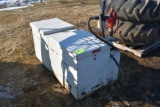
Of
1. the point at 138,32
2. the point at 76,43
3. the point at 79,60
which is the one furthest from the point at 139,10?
the point at 79,60

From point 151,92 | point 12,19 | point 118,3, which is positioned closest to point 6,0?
point 12,19

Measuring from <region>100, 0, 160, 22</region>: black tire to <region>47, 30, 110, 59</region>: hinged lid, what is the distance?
0.66 metres

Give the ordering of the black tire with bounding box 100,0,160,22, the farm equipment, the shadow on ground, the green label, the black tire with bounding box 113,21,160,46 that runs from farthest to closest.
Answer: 1. the black tire with bounding box 113,21,160,46
2. the black tire with bounding box 100,0,160,22
3. the shadow on ground
4. the farm equipment
5. the green label

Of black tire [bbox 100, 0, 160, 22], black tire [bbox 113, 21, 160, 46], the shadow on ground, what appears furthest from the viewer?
black tire [bbox 113, 21, 160, 46]

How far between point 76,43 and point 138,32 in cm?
108

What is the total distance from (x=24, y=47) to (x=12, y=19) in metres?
2.05

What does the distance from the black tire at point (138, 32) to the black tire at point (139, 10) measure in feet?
0.40

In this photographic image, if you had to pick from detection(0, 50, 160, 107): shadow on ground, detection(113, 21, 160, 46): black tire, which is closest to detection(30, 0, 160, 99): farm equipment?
detection(113, 21, 160, 46): black tire

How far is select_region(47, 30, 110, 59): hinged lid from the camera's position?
2.48 m

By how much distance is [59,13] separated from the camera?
6.19 metres

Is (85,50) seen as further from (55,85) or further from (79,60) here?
(55,85)

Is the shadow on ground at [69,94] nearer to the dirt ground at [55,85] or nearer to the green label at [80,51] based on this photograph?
the dirt ground at [55,85]

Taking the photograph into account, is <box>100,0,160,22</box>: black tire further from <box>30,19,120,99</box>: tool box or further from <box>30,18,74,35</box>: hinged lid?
<box>30,18,74,35</box>: hinged lid

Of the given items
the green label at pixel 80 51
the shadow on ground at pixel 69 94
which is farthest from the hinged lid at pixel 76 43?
the shadow on ground at pixel 69 94
